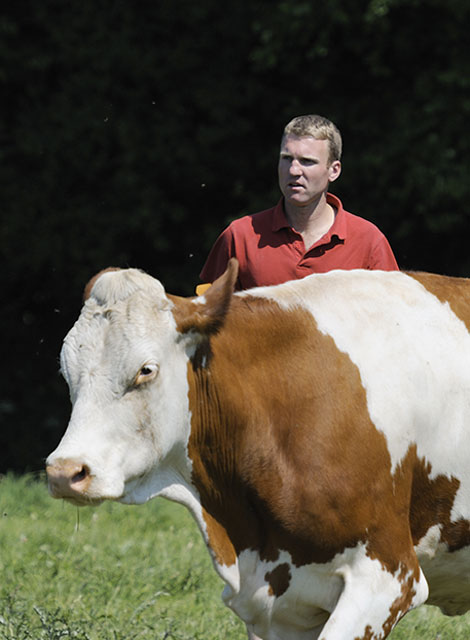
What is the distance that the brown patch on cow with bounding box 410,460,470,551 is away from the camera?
3.90 m

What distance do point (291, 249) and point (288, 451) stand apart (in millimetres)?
986

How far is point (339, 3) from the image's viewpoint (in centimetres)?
1035

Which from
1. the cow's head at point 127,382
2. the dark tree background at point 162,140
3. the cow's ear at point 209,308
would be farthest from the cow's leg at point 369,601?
the dark tree background at point 162,140

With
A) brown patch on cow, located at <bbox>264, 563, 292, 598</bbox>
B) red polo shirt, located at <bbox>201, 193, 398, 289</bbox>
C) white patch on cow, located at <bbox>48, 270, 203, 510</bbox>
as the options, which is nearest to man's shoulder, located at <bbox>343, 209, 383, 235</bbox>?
red polo shirt, located at <bbox>201, 193, 398, 289</bbox>

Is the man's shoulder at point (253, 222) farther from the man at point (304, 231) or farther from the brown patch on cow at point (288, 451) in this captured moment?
the brown patch on cow at point (288, 451)

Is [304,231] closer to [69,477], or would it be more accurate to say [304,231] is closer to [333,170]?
[333,170]

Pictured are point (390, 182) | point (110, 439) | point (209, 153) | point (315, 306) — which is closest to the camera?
point (110, 439)

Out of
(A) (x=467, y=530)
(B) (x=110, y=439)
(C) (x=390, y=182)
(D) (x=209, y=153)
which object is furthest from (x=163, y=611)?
(D) (x=209, y=153)

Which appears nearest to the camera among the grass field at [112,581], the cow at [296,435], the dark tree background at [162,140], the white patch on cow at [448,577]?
the cow at [296,435]

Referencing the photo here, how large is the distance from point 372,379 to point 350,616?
81 cm

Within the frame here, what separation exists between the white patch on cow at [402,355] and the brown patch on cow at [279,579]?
0.52 metres

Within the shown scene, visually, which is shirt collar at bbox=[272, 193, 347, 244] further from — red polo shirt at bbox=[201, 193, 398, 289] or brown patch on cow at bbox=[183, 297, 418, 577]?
brown patch on cow at bbox=[183, 297, 418, 577]

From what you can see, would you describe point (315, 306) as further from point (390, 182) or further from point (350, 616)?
point (390, 182)

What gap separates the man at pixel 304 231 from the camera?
13.9 feet
